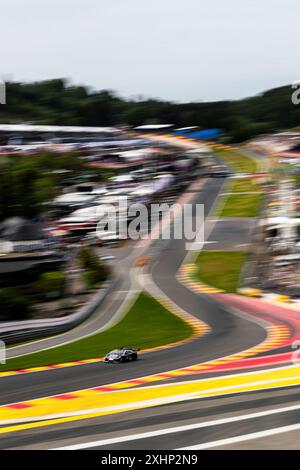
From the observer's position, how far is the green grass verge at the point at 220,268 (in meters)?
43.3

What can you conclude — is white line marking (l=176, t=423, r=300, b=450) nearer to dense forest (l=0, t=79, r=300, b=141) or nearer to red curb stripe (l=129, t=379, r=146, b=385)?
red curb stripe (l=129, t=379, r=146, b=385)

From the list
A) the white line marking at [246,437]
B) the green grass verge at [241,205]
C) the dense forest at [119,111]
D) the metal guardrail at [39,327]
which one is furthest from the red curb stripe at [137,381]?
the dense forest at [119,111]

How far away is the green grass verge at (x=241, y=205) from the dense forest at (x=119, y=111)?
204ft

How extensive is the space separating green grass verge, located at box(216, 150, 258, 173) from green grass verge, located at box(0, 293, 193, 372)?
62833 millimetres

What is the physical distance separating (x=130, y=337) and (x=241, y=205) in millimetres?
43904

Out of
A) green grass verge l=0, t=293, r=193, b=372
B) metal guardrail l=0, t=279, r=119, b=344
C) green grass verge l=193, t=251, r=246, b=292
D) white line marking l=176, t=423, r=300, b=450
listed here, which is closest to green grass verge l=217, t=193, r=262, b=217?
green grass verge l=193, t=251, r=246, b=292

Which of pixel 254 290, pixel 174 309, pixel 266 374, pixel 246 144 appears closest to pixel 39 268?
pixel 174 309

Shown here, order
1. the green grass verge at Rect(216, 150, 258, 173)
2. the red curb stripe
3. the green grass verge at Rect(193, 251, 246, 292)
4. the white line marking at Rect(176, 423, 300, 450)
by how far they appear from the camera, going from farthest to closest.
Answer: the green grass verge at Rect(216, 150, 258, 173) < the green grass verge at Rect(193, 251, 246, 292) < the red curb stripe < the white line marking at Rect(176, 423, 300, 450)

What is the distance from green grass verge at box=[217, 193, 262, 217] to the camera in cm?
6744

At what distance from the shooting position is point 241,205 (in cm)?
7131

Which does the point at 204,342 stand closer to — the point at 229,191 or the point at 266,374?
the point at 266,374

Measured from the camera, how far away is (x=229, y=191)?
267 ft

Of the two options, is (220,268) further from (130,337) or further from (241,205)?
(241,205)

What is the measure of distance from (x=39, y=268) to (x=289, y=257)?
51.7 ft
